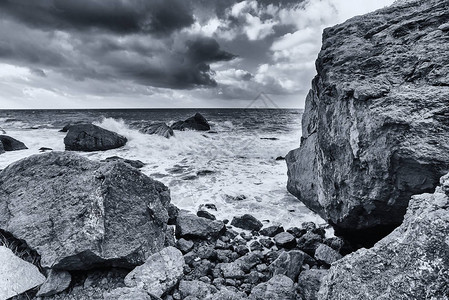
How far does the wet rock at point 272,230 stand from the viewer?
18.5 ft

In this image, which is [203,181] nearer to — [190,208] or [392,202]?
[190,208]

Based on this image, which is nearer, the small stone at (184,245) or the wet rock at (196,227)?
the small stone at (184,245)

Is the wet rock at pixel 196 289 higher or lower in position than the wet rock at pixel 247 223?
higher

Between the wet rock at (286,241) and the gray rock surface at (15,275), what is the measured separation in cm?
399

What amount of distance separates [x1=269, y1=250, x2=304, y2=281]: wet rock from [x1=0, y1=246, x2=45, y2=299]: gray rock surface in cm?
334

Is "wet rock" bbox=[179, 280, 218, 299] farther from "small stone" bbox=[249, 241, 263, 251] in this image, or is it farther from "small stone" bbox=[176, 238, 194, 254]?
"small stone" bbox=[249, 241, 263, 251]

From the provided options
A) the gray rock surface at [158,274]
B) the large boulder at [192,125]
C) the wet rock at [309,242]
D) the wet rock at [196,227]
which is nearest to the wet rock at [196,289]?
the gray rock surface at [158,274]

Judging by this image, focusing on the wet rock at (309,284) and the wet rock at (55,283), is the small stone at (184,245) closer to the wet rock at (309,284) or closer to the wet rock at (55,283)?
the wet rock at (55,283)

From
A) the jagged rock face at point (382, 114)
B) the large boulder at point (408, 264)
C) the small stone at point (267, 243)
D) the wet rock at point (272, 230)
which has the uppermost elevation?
the jagged rock face at point (382, 114)

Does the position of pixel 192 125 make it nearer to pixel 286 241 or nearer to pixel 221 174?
pixel 221 174

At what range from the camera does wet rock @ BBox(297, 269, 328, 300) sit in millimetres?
3258

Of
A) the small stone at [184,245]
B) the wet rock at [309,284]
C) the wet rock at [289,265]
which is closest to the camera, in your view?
the wet rock at [309,284]

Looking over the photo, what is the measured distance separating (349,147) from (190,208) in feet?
15.3

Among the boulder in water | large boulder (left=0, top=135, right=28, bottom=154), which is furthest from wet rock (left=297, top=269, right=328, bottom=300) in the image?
large boulder (left=0, top=135, right=28, bottom=154)
